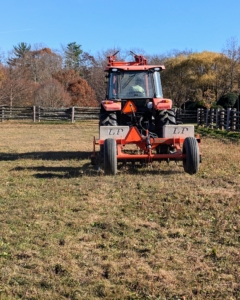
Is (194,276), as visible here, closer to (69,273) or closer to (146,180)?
(69,273)

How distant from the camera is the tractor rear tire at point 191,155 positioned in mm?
6965

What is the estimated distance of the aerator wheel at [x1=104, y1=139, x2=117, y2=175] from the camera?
22.5 feet

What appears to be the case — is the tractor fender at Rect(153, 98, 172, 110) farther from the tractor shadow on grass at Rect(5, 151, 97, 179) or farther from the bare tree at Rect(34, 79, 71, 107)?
the bare tree at Rect(34, 79, 71, 107)

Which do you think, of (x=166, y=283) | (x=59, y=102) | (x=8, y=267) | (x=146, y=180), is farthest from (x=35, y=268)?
(x=59, y=102)

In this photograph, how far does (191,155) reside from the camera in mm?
6961

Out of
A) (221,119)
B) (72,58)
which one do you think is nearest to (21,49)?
(72,58)

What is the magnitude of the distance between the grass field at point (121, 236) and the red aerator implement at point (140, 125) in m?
0.37

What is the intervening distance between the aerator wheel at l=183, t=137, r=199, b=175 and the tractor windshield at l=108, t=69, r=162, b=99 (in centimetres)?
231

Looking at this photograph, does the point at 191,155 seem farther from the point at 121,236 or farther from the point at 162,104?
the point at 121,236

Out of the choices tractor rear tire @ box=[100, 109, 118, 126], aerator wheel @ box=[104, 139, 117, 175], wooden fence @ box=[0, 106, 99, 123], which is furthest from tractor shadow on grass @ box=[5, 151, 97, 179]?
wooden fence @ box=[0, 106, 99, 123]

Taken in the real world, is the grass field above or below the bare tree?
below

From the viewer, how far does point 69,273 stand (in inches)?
133

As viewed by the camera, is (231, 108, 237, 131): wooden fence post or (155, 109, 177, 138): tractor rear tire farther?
(231, 108, 237, 131): wooden fence post

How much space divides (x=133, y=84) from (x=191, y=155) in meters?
2.84
